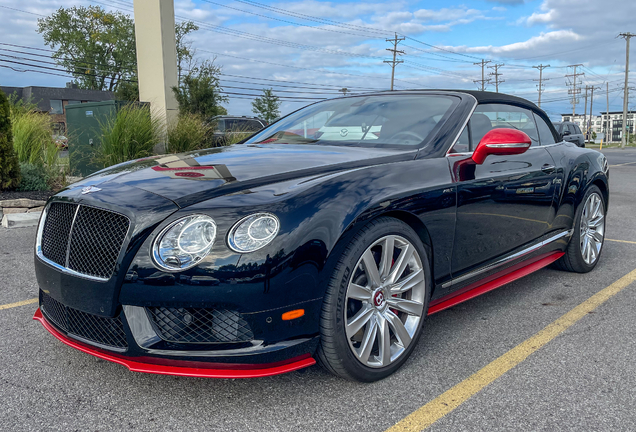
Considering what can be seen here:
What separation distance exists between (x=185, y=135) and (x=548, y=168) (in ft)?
24.2

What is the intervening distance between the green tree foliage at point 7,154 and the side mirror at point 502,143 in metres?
7.21

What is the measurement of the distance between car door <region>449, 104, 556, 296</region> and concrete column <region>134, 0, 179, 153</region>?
8.96 meters

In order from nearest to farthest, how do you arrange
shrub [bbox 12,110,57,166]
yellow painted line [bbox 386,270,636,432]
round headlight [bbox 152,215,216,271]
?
round headlight [bbox 152,215,216,271] < yellow painted line [bbox 386,270,636,432] < shrub [bbox 12,110,57,166]

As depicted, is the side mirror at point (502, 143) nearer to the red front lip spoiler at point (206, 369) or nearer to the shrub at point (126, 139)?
the red front lip spoiler at point (206, 369)

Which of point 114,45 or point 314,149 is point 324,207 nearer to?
point 314,149

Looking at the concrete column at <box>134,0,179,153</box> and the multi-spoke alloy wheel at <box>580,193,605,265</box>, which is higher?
the concrete column at <box>134,0,179,153</box>

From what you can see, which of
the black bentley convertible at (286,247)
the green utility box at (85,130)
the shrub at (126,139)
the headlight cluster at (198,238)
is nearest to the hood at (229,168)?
the black bentley convertible at (286,247)

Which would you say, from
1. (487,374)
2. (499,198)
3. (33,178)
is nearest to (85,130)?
(33,178)

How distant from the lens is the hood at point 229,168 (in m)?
2.43

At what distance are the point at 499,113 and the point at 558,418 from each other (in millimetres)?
2327

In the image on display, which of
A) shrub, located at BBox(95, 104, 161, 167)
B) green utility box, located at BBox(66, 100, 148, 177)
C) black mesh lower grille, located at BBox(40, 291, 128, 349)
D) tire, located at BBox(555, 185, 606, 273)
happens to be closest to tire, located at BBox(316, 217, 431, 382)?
black mesh lower grille, located at BBox(40, 291, 128, 349)

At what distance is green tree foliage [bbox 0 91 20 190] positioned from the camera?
7773 mm

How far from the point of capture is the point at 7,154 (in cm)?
791

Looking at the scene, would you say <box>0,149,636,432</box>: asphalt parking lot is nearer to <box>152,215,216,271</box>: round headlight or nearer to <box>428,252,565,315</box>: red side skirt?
<box>428,252,565,315</box>: red side skirt
